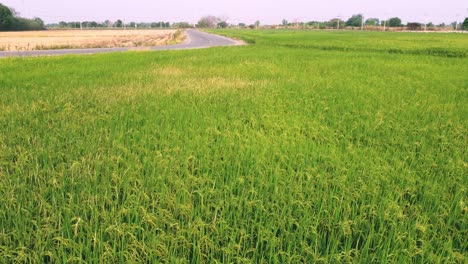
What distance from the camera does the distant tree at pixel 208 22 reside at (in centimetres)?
17012

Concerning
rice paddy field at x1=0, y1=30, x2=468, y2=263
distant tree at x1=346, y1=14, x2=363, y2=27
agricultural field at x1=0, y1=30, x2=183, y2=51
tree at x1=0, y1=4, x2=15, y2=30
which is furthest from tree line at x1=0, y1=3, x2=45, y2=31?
distant tree at x1=346, y1=14, x2=363, y2=27

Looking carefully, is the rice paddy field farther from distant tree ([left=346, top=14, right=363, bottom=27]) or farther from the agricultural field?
distant tree ([left=346, top=14, right=363, bottom=27])

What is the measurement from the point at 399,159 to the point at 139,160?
2921mm

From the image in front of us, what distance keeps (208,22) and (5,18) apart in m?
120

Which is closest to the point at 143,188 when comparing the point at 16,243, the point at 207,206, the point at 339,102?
the point at 207,206

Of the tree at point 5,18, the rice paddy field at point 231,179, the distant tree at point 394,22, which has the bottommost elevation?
the rice paddy field at point 231,179

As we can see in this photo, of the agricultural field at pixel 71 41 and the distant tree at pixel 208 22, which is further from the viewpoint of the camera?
the distant tree at pixel 208 22

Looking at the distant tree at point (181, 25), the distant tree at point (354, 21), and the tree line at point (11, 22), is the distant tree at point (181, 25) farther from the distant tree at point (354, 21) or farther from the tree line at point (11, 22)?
the tree line at point (11, 22)

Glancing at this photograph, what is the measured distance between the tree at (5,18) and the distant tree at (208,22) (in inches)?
4608

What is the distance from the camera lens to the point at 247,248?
2.18 metres

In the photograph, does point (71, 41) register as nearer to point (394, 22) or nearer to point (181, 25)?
point (394, 22)

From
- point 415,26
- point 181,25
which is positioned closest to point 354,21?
point 415,26

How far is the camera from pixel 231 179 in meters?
3.03

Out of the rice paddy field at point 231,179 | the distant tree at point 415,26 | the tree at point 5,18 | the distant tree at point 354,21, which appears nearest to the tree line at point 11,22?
the tree at point 5,18
